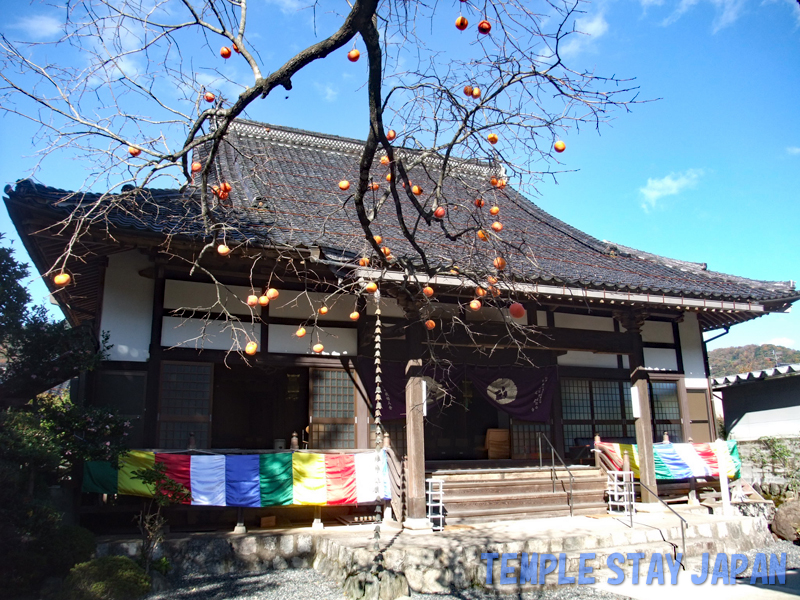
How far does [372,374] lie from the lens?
10.1 m

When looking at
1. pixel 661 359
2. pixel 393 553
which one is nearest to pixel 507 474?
pixel 393 553

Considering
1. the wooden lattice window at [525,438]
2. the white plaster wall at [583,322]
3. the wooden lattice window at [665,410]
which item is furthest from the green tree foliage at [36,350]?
the wooden lattice window at [665,410]

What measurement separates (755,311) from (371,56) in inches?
389

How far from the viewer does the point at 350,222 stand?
11.1m

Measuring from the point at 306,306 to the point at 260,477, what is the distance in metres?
2.97

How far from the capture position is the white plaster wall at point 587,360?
39.4 ft

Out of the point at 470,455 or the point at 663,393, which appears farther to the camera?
the point at 470,455

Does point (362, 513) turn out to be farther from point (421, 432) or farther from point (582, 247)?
point (582, 247)

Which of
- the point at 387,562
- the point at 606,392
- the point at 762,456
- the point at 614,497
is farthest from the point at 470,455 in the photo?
the point at 387,562

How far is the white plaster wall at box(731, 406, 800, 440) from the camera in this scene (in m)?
13.6

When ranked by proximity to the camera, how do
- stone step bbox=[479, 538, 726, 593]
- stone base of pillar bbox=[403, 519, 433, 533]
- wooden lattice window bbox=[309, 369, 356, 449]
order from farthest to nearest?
wooden lattice window bbox=[309, 369, 356, 449]
stone base of pillar bbox=[403, 519, 433, 533]
stone step bbox=[479, 538, 726, 593]

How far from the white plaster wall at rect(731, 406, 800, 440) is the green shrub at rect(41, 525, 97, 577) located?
1344 centimetres

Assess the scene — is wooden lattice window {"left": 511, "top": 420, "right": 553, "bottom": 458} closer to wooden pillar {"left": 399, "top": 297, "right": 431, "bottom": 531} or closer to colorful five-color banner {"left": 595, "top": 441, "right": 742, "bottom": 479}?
colorful five-color banner {"left": 595, "top": 441, "right": 742, "bottom": 479}

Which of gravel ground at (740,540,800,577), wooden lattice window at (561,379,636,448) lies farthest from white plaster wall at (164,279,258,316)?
gravel ground at (740,540,800,577)
